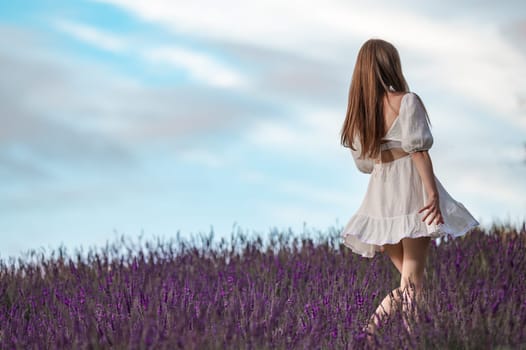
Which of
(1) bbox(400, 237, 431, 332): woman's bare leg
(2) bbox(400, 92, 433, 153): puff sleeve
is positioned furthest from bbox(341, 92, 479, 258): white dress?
(1) bbox(400, 237, 431, 332): woman's bare leg

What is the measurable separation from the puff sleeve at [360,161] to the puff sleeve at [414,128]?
0.35 metres

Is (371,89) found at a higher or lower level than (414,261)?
higher

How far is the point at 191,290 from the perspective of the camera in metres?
5.21

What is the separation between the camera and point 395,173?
455cm

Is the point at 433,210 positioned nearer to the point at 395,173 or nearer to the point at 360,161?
the point at 395,173

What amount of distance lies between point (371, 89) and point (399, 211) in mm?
719

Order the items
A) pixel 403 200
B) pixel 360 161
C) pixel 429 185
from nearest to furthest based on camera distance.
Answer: pixel 429 185
pixel 403 200
pixel 360 161

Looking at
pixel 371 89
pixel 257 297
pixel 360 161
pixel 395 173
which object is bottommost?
pixel 257 297

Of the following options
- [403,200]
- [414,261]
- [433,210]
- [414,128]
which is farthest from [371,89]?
[414,261]

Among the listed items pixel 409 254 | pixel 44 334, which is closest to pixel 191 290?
pixel 44 334

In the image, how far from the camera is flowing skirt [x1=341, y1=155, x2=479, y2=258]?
4.43m

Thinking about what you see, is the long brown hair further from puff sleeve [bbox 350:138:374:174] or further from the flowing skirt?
the flowing skirt

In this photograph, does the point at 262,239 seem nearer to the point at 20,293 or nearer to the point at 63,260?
the point at 63,260

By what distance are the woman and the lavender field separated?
0.98 ft
